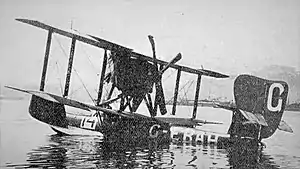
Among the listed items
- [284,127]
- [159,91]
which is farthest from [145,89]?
[284,127]

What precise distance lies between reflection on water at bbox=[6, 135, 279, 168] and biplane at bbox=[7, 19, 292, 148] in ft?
0.39

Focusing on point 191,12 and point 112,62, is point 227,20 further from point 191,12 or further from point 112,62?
point 112,62

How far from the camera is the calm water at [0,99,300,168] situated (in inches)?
109

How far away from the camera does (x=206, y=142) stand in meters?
3.50

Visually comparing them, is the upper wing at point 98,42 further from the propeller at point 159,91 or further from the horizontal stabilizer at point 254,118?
the horizontal stabilizer at point 254,118

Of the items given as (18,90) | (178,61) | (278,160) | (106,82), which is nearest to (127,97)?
(106,82)

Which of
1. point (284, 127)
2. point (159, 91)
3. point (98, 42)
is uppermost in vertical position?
point (98, 42)

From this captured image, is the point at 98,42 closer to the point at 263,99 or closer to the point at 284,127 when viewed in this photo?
the point at 263,99

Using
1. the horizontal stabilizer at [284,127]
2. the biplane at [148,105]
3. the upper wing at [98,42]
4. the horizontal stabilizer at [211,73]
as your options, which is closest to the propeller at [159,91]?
the biplane at [148,105]

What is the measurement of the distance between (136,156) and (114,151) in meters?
0.23

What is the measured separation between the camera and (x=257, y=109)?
10.9 ft

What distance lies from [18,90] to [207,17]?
4.54 ft

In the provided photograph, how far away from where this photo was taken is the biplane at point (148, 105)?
3.28 meters

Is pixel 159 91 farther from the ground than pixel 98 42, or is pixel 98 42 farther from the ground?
pixel 98 42
